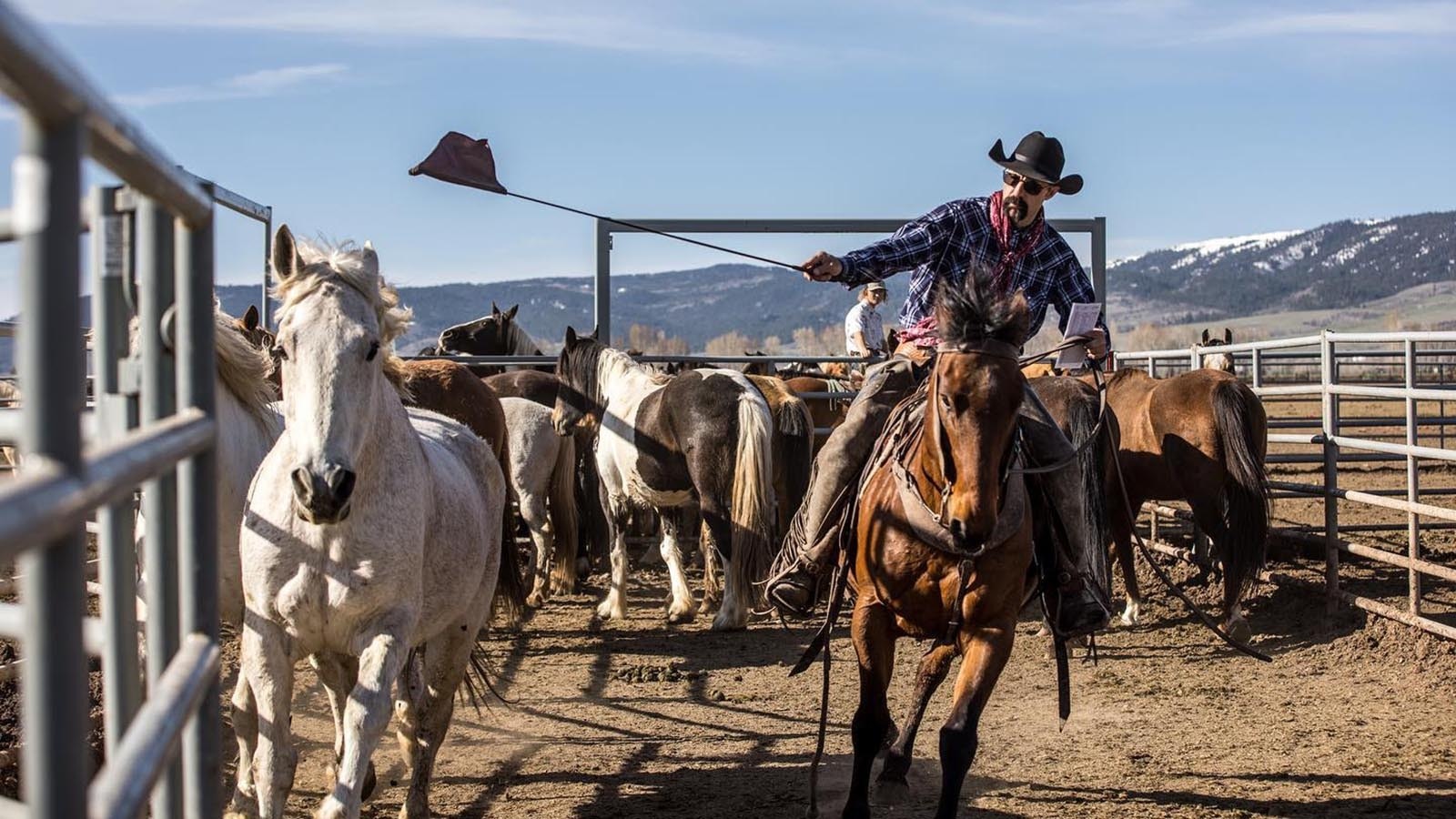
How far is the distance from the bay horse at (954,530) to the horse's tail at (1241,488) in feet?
12.7

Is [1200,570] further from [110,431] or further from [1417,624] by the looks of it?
[110,431]

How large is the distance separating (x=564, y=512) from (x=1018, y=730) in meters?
4.95

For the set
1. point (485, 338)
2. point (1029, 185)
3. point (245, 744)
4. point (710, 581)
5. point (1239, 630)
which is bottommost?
point (1239, 630)

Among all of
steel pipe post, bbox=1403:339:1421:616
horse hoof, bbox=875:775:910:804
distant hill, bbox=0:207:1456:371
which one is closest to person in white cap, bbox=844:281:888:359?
steel pipe post, bbox=1403:339:1421:616

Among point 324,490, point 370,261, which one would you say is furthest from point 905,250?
point 324,490

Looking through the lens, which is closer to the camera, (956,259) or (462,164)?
(956,259)

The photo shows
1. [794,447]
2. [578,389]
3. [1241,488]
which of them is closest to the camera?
[1241,488]

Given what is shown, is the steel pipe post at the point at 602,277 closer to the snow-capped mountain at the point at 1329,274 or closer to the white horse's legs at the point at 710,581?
the white horse's legs at the point at 710,581

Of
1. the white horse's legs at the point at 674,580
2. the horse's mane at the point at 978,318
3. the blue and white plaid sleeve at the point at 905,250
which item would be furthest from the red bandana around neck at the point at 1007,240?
the white horse's legs at the point at 674,580

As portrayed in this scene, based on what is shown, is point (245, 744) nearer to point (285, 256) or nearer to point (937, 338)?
point (285, 256)

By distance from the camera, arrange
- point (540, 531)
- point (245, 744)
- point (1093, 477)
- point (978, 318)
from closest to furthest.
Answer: point (978, 318) < point (245, 744) < point (1093, 477) < point (540, 531)

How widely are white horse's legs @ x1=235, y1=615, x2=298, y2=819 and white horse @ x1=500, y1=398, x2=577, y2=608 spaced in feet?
20.9

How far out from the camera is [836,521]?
5.19 metres

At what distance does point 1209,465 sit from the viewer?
8516 mm
